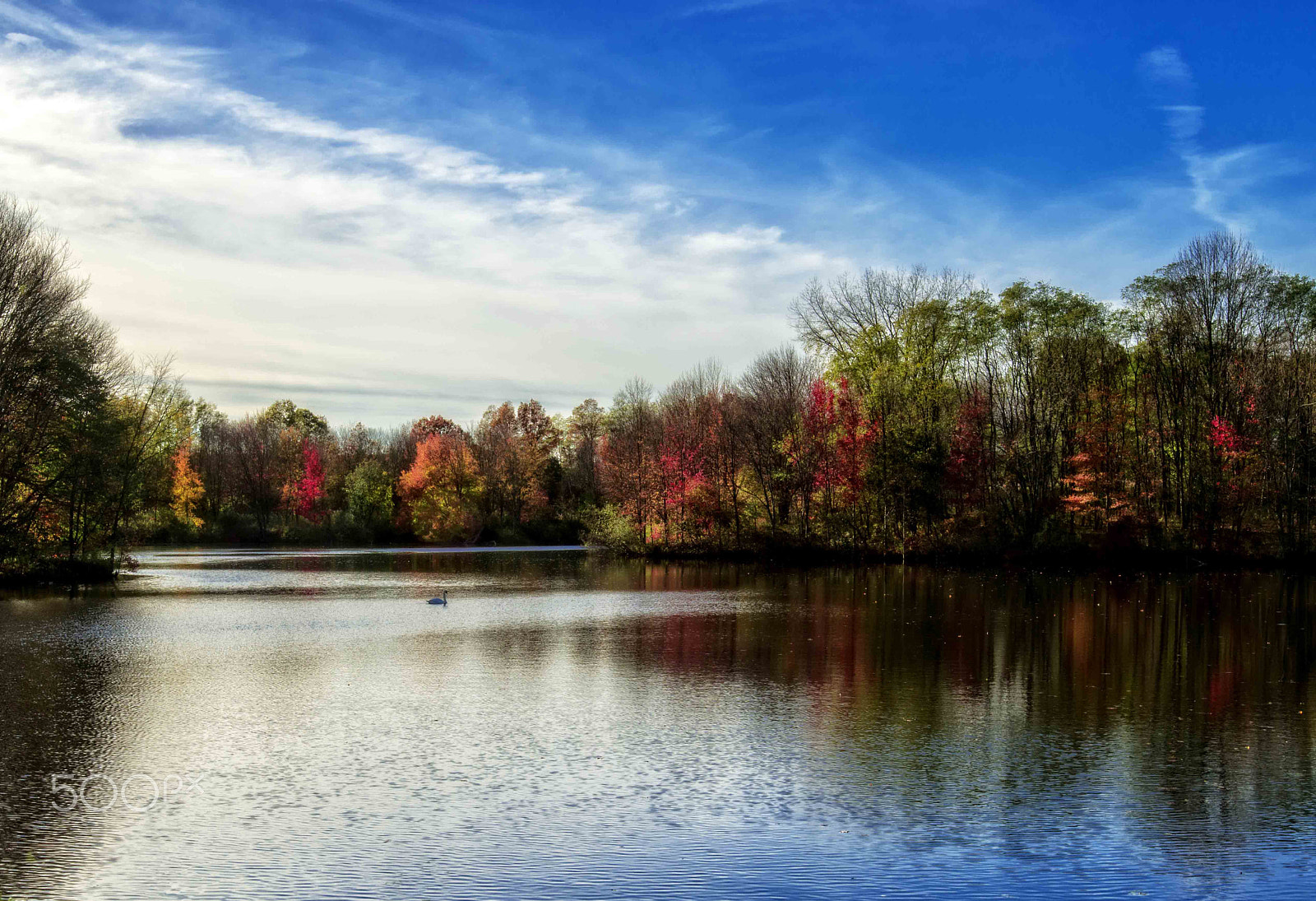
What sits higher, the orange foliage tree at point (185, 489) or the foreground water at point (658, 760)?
the orange foliage tree at point (185, 489)

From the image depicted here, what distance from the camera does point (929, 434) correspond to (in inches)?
1881

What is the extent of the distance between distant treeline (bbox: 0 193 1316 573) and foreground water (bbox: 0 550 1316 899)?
1358 cm

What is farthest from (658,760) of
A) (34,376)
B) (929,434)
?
(929,434)

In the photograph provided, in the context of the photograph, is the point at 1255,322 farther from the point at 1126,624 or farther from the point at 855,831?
the point at 855,831

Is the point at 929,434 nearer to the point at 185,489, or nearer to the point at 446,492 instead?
the point at 446,492

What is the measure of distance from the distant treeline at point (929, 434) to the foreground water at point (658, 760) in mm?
13582

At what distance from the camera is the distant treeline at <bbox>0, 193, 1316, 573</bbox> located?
33344 mm

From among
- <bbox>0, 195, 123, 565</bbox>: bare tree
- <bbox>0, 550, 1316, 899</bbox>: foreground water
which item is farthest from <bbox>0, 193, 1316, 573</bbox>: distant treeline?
<bbox>0, 550, 1316, 899</bbox>: foreground water

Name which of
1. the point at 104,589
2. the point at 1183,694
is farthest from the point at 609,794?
the point at 104,589

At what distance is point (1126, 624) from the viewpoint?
22016 millimetres

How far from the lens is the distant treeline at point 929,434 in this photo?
3334cm

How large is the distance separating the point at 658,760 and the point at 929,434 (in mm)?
40210

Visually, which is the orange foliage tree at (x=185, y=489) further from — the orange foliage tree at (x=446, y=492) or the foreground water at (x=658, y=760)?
the foreground water at (x=658, y=760)

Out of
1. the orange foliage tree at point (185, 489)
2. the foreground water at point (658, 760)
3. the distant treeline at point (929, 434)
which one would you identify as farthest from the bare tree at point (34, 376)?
the orange foliage tree at point (185, 489)
